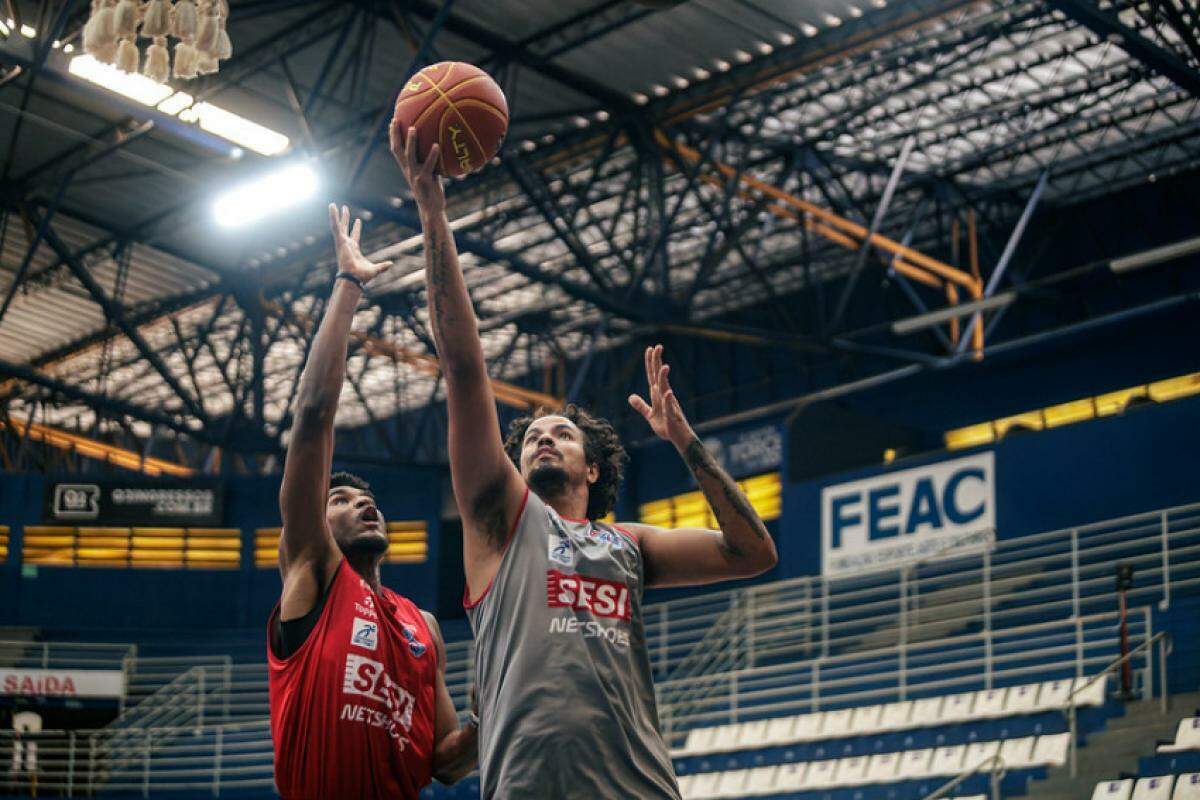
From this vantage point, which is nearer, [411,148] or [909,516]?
[411,148]

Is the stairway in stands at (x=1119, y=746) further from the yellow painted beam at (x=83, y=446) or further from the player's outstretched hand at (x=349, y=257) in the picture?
the yellow painted beam at (x=83, y=446)

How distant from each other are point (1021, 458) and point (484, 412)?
16.6 m

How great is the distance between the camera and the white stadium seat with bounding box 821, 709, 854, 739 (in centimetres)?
1638

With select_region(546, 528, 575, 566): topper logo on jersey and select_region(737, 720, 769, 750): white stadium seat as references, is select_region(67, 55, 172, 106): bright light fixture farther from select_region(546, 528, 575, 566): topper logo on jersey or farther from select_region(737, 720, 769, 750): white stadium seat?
select_region(546, 528, 575, 566): topper logo on jersey

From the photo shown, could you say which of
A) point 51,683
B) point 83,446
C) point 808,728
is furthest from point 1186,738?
point 83,446

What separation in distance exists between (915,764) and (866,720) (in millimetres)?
1728

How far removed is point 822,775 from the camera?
1547 centimetres

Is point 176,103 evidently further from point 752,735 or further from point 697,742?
point 752,735

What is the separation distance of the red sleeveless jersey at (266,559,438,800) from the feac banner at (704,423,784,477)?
751 inches

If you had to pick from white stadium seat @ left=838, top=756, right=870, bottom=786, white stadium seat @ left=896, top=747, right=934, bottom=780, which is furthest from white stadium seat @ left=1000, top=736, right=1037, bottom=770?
white stadium seat @ left=838, top=756, right=870, bottom=786

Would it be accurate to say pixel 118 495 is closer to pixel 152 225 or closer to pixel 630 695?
pixel 152 225

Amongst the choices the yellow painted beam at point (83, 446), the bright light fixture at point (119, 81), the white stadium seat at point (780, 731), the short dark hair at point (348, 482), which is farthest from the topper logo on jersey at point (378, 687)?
the yellow painted beam at point (83, 446)

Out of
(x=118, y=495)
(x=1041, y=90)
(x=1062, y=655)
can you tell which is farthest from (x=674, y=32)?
(x=118, y=495)

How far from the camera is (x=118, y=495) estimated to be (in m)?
26.6
